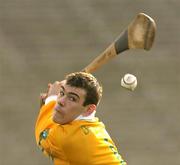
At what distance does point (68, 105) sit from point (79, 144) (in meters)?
0.18

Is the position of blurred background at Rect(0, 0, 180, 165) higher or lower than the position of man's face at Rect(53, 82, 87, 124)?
higher

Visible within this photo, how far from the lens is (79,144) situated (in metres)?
2.89

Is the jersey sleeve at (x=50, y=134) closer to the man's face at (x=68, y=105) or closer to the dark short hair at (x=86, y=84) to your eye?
the man's face at (x=68, y=105)

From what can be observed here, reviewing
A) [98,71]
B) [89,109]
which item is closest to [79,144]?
[89,109]

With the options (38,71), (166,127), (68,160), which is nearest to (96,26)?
(38,71)

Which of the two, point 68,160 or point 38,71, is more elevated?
point 38,71

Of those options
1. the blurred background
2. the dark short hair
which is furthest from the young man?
the blurred background

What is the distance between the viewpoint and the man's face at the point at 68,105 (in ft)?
9.44

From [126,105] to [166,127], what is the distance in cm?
40

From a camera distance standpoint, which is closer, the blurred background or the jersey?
the jersey

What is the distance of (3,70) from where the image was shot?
5.52 meters

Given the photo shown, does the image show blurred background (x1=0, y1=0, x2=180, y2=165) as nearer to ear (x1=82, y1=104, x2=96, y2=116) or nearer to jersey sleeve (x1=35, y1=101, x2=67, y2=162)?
jersey sleeve (x1=35, y1=101, x2=67, y2=162)

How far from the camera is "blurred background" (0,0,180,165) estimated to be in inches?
218

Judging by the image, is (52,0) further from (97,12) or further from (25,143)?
(25,143)
